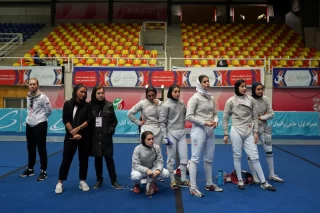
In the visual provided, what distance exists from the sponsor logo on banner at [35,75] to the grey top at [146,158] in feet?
36.0

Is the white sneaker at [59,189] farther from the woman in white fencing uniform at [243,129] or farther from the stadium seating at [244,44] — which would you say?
the stadium seating at [244,44]

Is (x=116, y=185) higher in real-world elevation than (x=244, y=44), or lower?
lower

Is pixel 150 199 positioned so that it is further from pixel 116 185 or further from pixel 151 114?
pixel 151 114

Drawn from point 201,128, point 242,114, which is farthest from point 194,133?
point 242,114

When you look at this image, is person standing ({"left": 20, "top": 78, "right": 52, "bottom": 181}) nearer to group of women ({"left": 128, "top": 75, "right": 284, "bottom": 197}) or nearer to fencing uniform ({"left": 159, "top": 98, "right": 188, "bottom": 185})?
group of women ({"left": 128, "top": 75, "right": 284, "bottom": 197})

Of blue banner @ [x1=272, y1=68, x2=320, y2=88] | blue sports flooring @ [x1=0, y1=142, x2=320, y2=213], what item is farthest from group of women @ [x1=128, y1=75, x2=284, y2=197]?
blue banner @ [x1=272, y1=68, x2=320, y2=88]

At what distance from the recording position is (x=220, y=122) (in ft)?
42.9

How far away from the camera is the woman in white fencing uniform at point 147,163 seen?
5.17m

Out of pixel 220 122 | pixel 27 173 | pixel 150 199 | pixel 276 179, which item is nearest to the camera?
pixel 150 199

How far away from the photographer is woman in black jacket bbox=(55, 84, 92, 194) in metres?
5.25

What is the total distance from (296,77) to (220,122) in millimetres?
4901

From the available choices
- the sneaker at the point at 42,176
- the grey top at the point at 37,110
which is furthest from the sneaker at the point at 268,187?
the grey top at the point at 37,110

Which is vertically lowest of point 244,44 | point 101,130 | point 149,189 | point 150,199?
point 150,199

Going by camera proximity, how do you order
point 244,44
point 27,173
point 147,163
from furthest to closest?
point 244,44, point 27,173, point 147,163
